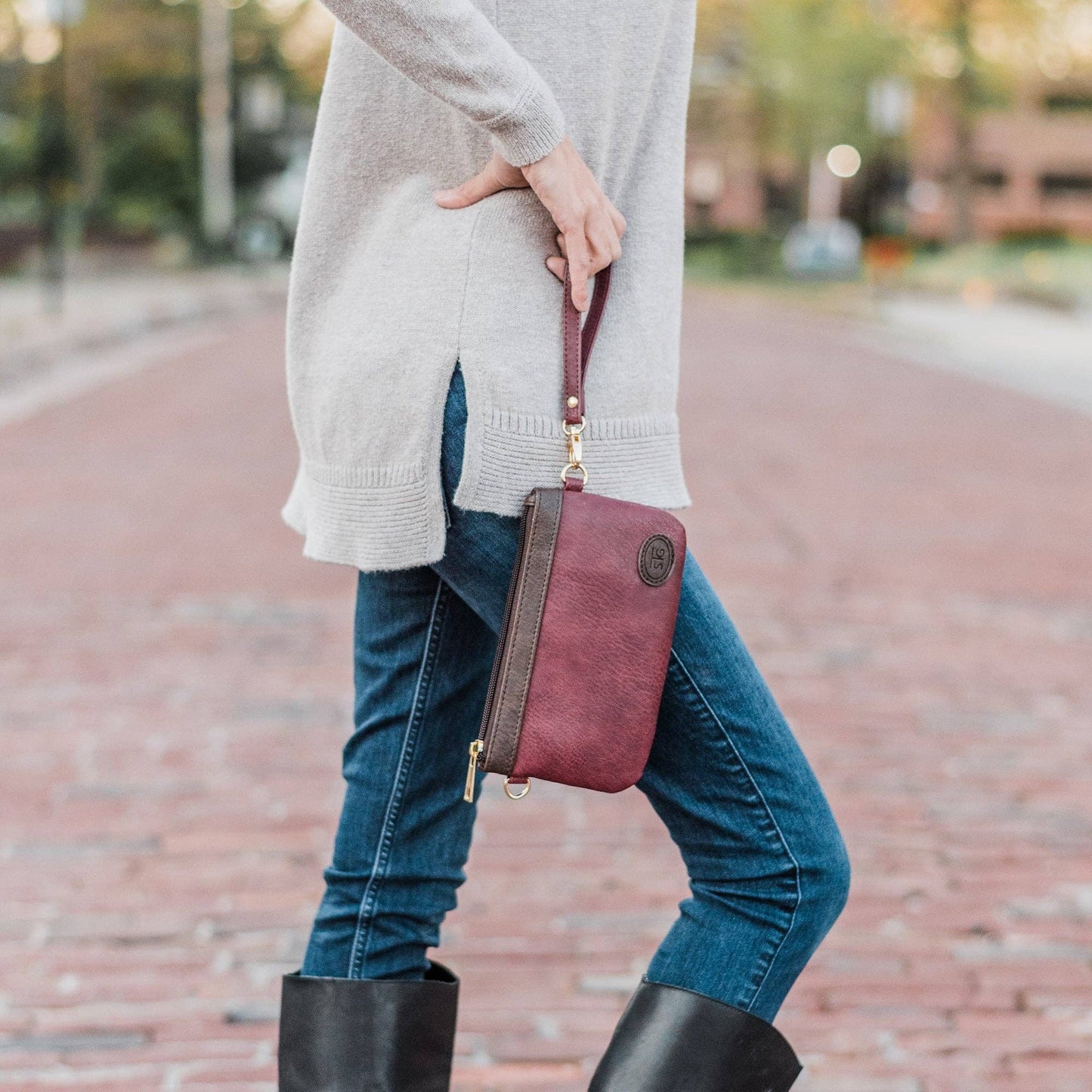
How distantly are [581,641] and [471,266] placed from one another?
0.36m

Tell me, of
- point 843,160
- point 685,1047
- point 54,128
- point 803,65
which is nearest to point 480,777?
point 685,1047

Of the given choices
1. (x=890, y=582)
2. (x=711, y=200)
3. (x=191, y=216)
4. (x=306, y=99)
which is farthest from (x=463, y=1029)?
(x=711, y=200)

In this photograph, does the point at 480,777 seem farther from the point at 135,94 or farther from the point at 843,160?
the point at 135,94

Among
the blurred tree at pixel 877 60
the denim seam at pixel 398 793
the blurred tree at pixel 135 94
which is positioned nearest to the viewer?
the denim seam at pixel 398 793

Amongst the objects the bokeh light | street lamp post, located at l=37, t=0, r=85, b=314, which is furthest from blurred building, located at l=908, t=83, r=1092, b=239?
→ street lamp post, located at l=37, t=0, r=85, b=314

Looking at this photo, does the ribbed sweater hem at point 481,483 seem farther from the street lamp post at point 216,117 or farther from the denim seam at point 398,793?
the street lamp post at point 216,117

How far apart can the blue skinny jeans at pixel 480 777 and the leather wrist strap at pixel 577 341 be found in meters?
0.10

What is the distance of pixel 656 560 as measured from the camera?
1432mm

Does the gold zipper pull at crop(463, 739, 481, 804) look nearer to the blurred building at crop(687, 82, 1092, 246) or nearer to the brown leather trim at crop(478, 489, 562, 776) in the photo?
the brown leather trim at crop(478, 489, 562, 776)

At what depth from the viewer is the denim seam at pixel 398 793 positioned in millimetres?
1642

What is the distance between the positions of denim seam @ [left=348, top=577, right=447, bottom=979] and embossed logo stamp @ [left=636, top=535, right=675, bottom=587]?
28 centimetres

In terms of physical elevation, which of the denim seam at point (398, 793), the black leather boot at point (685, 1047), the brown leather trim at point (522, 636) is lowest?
the black leather boot at point (685, 1047)

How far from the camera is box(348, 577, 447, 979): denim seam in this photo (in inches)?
64.6

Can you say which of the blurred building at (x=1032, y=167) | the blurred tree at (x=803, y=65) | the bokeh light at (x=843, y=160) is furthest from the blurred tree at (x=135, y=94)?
the blurred building at (x=1032, y=167)
